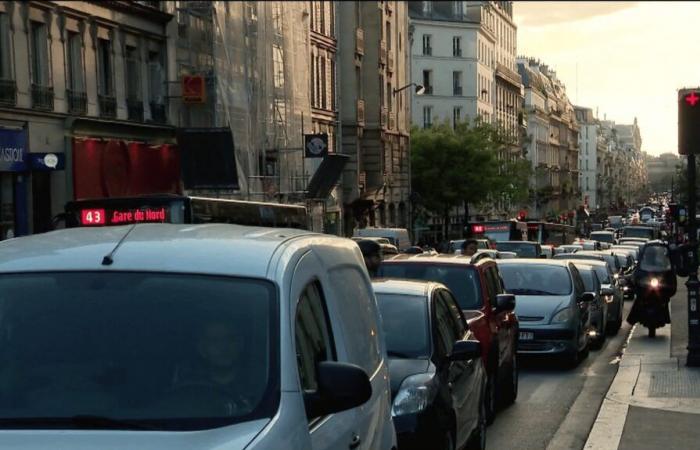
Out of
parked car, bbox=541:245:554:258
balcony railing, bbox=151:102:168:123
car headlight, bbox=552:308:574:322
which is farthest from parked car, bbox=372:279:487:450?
balcony railing, bbox=151:102:168:123

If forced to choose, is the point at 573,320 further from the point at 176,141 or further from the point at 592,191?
the point at 592,191

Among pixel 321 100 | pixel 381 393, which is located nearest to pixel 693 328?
pixel 381 393

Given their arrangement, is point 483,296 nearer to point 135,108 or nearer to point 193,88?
point 135,108

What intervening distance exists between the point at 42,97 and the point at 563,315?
18338mm

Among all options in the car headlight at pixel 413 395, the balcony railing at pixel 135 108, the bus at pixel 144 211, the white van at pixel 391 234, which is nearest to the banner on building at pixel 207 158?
the balcony railing at pixel 135 108

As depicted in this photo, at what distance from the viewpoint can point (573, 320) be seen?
61.1 ft

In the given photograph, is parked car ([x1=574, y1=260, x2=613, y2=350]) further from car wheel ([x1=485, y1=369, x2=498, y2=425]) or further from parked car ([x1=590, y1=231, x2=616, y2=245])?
parked car ([x1=590, y1=231, x2=616, y2=245])

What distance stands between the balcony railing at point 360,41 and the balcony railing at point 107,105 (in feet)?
86.5

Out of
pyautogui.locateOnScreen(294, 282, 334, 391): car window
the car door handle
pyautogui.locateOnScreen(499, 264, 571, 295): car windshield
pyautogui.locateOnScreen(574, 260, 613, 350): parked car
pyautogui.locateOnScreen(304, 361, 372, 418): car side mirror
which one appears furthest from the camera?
pyautogui.locateOnScreen(574, 260, 613, 350): parked car

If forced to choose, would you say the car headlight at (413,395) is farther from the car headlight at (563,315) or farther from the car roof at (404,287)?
the car headlight at (563,315)

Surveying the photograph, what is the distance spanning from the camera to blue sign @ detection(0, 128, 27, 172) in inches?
1204

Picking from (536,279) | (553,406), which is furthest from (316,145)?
(553,406)

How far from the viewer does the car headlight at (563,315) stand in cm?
A: 1847

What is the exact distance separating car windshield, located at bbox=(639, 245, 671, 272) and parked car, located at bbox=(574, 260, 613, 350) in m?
0.93
